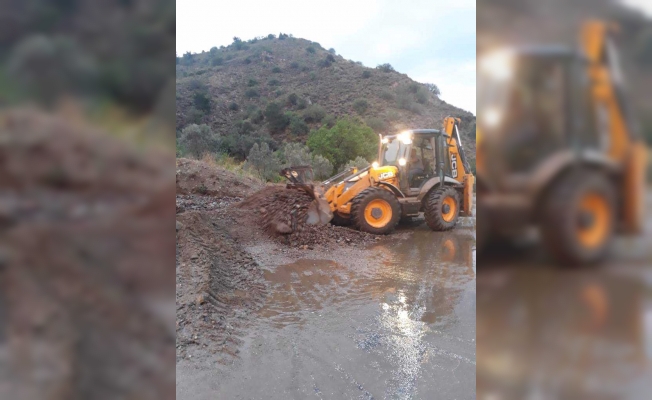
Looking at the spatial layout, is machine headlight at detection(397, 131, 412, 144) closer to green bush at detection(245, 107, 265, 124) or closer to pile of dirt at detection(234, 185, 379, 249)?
pile of dirt at detection(234, 185, 379, 249)

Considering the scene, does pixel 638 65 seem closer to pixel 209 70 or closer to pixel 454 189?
pixel 454 189

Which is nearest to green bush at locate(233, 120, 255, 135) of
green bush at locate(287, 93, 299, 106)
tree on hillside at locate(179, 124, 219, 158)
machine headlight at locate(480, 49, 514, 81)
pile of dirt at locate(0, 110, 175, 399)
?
green bush at locate(287, 93, 299, 106)

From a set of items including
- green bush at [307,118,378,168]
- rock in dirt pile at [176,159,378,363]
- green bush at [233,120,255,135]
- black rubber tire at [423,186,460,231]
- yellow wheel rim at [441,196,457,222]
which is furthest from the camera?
green bush at [233,120,255,135]

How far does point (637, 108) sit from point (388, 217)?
21.0 ft

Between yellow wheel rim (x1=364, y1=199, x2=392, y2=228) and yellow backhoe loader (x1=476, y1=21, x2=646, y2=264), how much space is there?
6265 mm

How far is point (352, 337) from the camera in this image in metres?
2.96

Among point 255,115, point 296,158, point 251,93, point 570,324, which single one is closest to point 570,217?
point 570,324

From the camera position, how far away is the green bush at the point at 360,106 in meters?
26.3

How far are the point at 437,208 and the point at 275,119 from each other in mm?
18397

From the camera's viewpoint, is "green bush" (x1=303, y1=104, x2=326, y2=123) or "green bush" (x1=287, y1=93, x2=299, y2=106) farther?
"green bush" (x1=287, y1=93, x2=299, y2=106)

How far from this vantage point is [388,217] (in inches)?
265

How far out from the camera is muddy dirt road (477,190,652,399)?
377mm

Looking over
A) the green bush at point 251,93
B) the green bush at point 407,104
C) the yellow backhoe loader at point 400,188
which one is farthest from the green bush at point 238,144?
the yellow backhoe loader at point 400,188

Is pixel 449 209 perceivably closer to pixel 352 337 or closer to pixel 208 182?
pixel 352 337
